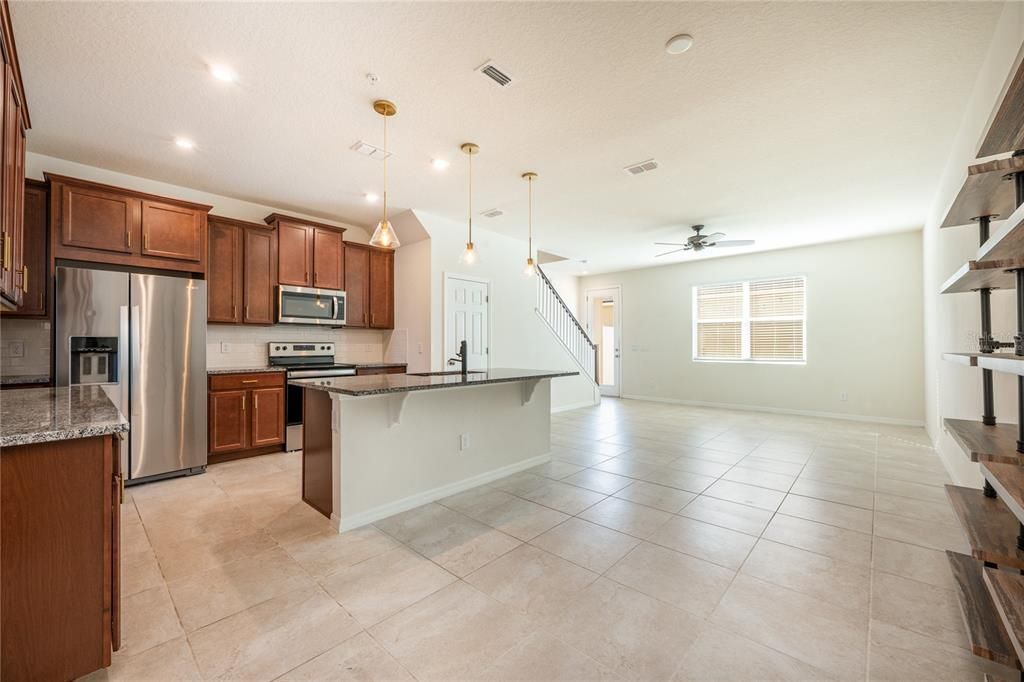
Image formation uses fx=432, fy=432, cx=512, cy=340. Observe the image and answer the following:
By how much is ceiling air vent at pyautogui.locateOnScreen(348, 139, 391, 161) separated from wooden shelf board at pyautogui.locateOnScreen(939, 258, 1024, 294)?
3620mm

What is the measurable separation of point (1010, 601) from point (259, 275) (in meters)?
5.62

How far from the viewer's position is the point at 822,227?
5816mm

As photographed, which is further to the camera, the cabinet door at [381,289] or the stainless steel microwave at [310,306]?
the cabinet door at [381,289]

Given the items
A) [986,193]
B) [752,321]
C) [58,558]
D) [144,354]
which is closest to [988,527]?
[986,193]

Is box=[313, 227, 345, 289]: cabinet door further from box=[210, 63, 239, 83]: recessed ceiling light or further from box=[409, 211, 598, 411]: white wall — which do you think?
box=[210, 63, 239, 83]: recessed ceiling light

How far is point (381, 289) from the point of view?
5832 mm

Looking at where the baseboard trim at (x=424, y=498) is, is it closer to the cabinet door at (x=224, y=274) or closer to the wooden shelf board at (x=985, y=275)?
the cabinet door at (x=224, y=274)

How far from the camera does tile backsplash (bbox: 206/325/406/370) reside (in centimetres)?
474

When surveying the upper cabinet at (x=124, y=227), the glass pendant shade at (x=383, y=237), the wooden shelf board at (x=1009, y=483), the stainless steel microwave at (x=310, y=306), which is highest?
the upper cabinet at (x=124, y=227)

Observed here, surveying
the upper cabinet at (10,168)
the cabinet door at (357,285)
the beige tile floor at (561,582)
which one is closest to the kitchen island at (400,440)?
the beige tile floor at (561,582)

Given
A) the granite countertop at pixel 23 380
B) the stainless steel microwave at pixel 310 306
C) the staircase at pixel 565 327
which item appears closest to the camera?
the granite countertop at pixel 23 380

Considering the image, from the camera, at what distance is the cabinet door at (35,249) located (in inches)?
134

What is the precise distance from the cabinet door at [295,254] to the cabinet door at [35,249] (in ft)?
5.89

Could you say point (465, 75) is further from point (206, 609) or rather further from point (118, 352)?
point (118, 352)
